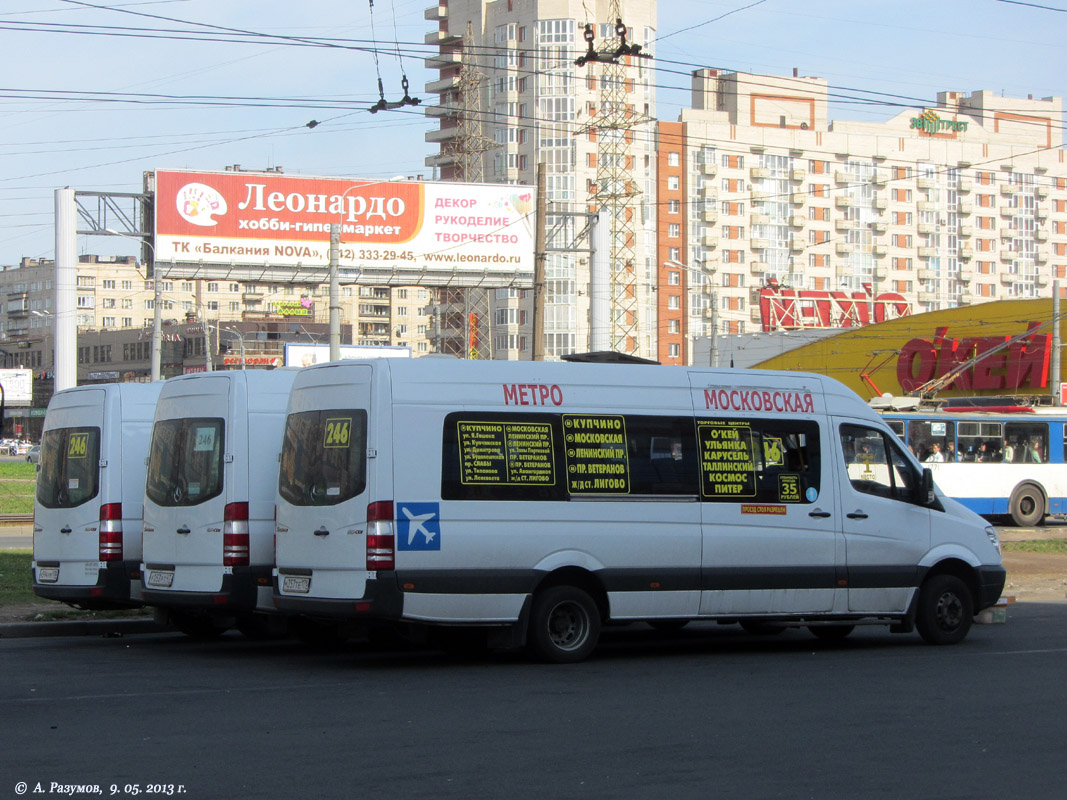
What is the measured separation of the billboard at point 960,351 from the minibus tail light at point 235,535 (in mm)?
39629

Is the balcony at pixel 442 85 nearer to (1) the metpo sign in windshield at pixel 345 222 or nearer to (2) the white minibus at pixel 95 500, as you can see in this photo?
(1) the metpo sign in windshield at pixel 345 222

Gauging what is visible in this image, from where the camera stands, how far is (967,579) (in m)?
13.4

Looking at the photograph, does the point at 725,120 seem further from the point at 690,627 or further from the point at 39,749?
the point at 39,749

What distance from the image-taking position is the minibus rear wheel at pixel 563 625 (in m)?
11.4

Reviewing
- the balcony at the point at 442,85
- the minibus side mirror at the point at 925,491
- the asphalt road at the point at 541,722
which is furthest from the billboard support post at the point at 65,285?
the balcony at the point at 442,85

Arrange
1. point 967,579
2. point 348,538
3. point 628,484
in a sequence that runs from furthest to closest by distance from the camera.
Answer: point 967,579, point 628,484, point 348,538

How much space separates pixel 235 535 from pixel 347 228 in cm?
2961

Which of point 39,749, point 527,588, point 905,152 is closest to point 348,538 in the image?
point 527,588

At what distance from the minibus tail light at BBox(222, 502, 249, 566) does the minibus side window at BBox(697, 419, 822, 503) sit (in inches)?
159

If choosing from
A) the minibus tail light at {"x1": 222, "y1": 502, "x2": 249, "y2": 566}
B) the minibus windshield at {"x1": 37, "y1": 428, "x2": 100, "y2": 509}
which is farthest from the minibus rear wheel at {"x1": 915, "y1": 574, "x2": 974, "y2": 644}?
the minibus windshield at {"x1": 37, "y1": 428, "x2": 100, "y2": 509}

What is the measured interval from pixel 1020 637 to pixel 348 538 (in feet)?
22.8

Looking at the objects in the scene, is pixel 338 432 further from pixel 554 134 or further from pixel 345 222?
pixel 554 134

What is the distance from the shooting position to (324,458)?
11.3m

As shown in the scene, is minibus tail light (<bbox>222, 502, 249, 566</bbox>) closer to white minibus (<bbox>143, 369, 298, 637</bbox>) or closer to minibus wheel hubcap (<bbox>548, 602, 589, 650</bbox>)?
white minibus (<bbox>143, 369, 298, 637</bbox>)
